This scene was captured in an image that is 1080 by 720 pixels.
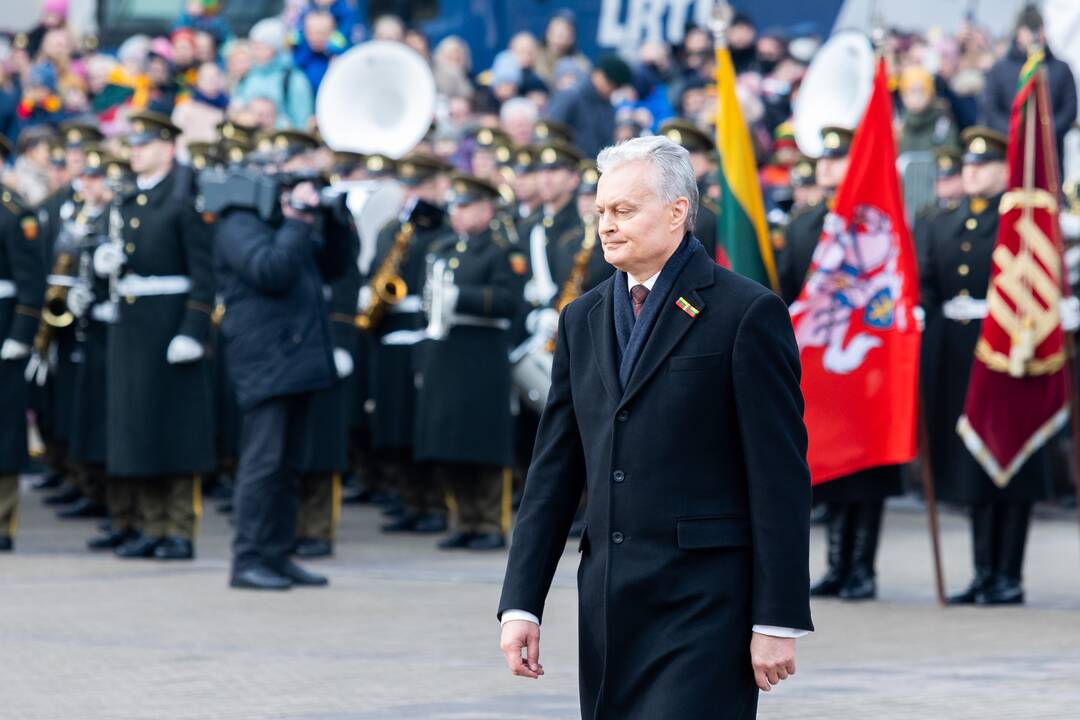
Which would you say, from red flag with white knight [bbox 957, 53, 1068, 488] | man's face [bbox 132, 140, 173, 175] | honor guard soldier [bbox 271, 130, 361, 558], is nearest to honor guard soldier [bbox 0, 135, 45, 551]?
man's face [bbox 132, 140, 173, 175]

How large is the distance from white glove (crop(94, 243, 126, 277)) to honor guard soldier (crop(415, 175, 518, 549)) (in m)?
1.74

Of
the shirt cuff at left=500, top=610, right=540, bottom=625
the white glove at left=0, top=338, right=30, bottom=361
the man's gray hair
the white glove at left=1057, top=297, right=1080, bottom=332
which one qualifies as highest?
the man's gray hair

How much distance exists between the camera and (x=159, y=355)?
1057cm

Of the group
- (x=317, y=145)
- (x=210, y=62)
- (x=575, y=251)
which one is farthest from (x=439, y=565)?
(x=210, y=62)

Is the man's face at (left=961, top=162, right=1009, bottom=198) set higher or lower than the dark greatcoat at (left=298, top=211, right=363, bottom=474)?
higher

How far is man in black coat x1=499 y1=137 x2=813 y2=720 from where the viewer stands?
13.8 ft

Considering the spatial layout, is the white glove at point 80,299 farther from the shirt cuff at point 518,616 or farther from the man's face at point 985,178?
the shirt cuff at point 518,616

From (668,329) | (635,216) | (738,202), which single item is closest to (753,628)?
(668,329)

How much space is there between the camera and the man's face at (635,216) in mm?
4281

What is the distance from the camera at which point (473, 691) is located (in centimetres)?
721

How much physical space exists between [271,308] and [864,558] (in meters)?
2.90

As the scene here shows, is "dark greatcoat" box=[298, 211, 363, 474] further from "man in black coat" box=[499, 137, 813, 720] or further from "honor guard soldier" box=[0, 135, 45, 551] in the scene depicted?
"man in black coat" box=[499, 137, 813, 720]

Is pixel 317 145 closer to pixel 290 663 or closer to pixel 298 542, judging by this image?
pixel 298 542

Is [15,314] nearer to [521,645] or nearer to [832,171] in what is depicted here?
[832,171]
